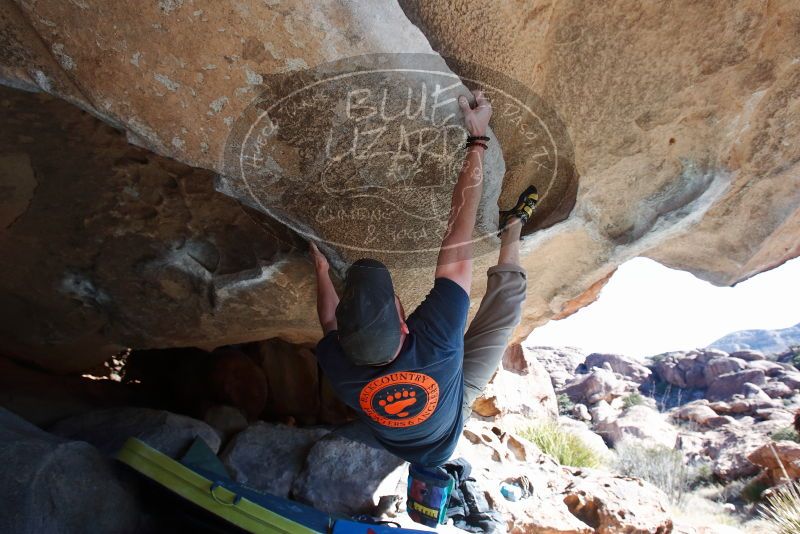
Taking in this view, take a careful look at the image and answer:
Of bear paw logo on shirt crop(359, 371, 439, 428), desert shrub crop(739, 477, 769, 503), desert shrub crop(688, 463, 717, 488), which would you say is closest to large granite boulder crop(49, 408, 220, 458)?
bear paw logo on shirt crop(359, 371, 439, 428)

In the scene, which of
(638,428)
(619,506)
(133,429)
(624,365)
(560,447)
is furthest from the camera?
(624,365)

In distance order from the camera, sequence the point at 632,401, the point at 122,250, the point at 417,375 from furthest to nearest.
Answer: the point at 632,401 → the point at 122,250 → the point at 417,375

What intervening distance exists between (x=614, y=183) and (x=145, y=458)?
8.10 ft

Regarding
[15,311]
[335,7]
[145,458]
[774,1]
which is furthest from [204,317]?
[774,1]

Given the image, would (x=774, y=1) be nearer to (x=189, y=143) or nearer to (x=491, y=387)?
(x=189, y=143)

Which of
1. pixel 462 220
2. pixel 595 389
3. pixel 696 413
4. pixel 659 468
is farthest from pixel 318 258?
pixel 595 389

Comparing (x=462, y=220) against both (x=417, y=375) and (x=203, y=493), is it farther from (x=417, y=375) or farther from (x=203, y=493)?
(x=203, y=493)

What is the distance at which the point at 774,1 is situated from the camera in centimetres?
179

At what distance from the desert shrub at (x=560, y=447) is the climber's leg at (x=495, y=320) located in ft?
14.4

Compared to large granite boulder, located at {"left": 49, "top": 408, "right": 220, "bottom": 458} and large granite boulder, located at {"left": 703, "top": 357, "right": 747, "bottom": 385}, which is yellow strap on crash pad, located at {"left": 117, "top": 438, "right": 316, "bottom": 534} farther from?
large granite boulder, located at {"left": 703, "top": 357, "right": 747, "bottom": 385}

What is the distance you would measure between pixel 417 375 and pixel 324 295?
2.42 ft

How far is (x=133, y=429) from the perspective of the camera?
2.94m

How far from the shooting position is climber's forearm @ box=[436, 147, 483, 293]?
191 cm

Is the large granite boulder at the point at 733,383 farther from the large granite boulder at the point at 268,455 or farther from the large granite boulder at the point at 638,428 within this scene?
the large granite boulder at the point at 268,455
